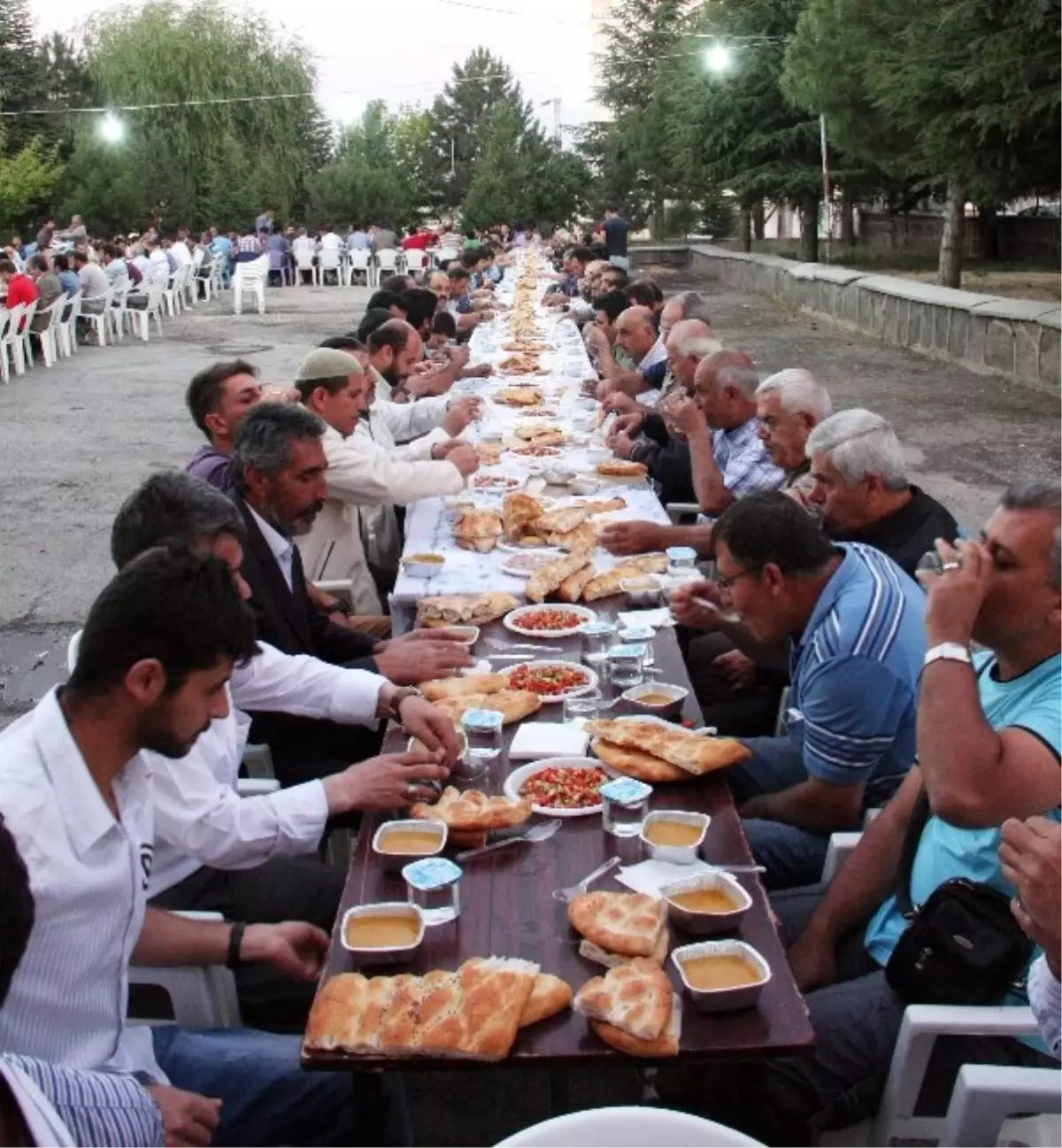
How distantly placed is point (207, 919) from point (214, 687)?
2.50ft

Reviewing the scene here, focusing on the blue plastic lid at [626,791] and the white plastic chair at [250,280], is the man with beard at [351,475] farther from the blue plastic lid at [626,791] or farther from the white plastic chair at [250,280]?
the white plastic chair at [250,280]

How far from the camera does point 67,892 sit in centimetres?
210

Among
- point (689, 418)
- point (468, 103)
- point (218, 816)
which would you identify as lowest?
point (218, 816)

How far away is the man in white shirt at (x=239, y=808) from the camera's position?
280 cm

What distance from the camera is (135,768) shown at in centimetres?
227

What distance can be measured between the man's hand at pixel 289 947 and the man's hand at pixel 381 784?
0.30 meters

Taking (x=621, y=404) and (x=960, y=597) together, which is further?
(x=621, y=404)

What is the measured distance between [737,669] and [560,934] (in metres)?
2.32

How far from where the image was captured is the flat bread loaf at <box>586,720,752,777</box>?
2857 mm

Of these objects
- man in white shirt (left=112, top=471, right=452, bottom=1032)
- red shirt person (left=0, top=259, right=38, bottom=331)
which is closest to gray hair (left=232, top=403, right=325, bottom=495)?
man in white shirt (left=112, top=471, right=452, bottom=1032)

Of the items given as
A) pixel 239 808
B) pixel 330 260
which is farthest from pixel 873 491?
pixel 330 260

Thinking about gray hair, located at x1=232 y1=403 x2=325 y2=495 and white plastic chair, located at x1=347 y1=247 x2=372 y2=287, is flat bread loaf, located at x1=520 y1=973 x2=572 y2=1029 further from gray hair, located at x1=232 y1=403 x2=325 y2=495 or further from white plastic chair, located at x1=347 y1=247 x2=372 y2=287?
white plastic chair, located at x1=347 y1=247 x2=372 y2=287

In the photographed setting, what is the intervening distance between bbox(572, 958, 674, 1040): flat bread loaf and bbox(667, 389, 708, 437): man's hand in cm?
→ 384

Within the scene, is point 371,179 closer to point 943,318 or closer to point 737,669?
point 943,318
